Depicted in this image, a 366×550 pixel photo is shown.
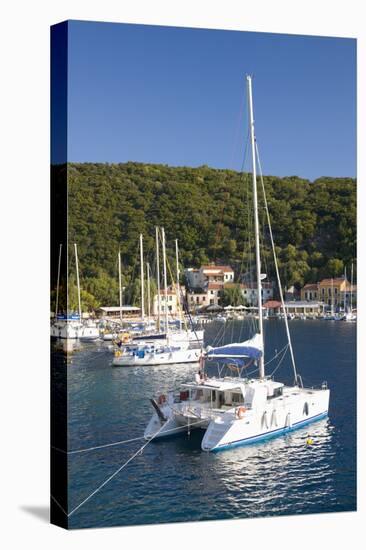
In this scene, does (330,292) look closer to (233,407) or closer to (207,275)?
(207,275)

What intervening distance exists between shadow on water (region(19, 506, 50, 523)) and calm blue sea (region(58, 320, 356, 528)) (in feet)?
1.64

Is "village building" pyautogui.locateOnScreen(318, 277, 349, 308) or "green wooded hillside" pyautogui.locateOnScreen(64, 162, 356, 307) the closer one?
"green wooded hillside" pyautogui.locateOnScreen(64, 162, 356, 307)

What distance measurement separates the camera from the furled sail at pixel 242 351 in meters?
15.3

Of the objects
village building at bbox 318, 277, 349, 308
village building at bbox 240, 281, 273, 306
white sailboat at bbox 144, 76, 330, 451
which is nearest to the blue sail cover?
white sailboat at bbox 144, 76, 330, 451

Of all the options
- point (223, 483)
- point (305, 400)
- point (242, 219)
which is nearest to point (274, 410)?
point (305, 400)

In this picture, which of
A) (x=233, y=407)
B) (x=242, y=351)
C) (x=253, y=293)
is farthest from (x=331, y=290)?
(x=233, y=407)

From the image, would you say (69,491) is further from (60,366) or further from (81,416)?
(81,416)

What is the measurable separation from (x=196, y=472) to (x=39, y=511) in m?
2.99

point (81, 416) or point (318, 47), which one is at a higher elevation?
point (318, 47)

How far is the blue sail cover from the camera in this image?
50.3 feet

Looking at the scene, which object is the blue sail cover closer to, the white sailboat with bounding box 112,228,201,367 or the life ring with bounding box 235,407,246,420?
the life ring with bounding box 235,407,246,420

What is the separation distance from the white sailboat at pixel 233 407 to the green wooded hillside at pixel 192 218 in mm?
20155

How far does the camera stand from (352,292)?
50594 millimetres

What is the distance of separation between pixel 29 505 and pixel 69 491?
1.08m
